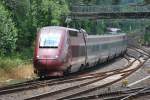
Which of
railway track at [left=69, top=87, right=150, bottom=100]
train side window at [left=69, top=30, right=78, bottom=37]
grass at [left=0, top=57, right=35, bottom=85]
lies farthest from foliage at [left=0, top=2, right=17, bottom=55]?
railway track at [left=69, top=87, right=150, bottom=100]

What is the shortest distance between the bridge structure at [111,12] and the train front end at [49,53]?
1320 inches

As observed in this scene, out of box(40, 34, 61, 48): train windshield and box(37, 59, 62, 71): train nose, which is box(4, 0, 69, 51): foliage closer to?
box(40, 34, 61, 48): train windshield

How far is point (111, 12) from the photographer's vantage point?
62531 mm

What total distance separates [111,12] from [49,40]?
1383 inches

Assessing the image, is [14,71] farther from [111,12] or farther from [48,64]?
[111,12]

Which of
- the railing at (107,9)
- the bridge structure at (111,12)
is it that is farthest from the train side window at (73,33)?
the railing at (107,9)

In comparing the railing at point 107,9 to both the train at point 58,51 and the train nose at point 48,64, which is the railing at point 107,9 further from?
the train nose at point 48,64

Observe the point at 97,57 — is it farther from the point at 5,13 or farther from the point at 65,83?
the point at 65,83

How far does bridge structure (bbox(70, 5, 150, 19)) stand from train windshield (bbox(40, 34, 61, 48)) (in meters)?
33.5

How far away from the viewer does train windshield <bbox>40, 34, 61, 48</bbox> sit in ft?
91.8

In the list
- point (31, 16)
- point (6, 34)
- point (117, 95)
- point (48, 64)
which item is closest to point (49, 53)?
point (48, 64)

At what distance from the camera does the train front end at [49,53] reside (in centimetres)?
2764

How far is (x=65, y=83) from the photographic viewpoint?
84.2 ft

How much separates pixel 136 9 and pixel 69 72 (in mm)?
35559
